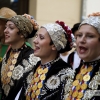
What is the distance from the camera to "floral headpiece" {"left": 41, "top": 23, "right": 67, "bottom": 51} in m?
3.03

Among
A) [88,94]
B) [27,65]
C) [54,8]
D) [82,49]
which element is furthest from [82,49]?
[54,8]

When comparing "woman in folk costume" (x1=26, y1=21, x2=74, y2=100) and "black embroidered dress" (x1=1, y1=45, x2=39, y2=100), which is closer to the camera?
"woman in folk costume" (x1=26, y1=21, x2=74, y2=100)

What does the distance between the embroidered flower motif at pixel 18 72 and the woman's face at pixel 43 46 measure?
0.60m

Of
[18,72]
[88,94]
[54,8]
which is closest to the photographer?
[88,94]

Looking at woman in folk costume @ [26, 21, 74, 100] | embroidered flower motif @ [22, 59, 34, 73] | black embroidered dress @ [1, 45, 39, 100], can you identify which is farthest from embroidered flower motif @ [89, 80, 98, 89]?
embroidered flower motif @ [22, 59, 34, 73]

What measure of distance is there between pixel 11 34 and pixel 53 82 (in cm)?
106

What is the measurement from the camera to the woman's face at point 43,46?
299cm

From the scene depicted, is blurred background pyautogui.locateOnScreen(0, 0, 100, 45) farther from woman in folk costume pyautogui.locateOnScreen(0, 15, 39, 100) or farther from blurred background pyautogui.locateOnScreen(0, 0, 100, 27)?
woman in folk costume pyautogui.locateOnScreen(0, 15, 39, 100)

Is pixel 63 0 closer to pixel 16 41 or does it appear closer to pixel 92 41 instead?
pixel 16 41

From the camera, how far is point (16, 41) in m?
3.68

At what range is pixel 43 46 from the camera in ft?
9.82

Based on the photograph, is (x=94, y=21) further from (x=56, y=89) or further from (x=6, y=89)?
(x=6, y=89)

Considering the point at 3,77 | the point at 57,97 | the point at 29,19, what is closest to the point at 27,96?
the point at 57,97

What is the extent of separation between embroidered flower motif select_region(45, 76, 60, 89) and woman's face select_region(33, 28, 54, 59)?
268mm
